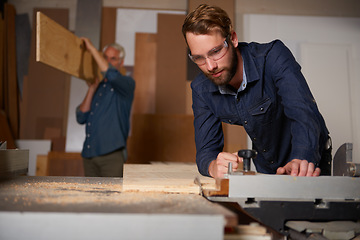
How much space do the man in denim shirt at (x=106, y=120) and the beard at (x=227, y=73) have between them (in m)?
1.51

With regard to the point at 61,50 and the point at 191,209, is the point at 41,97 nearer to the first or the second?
the point at 61,50

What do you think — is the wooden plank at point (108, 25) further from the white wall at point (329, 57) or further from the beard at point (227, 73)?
the beard at point (227, 73)

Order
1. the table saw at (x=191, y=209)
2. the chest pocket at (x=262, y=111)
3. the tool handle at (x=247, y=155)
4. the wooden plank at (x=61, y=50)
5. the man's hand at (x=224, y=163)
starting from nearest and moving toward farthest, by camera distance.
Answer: the table saw at (x=191, y=209)
the tool handle at (x=247, y=155)
the man's hand at (x=224, y=163)
the chest pocket at (x=262, y=111)
the wooden plank at (x=61, y=50)

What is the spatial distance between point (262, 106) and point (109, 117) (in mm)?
1803

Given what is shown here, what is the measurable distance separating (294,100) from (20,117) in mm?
3713

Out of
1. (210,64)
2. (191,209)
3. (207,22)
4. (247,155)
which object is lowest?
(191,209)

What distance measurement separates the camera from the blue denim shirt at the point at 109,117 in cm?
303

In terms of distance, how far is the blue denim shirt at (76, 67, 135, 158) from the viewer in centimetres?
303

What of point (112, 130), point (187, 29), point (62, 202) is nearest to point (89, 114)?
point (112, 130)

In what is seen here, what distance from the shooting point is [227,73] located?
5.27 ft

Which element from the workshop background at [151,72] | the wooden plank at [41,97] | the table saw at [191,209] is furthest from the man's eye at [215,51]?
the wooden plank at [41,97]

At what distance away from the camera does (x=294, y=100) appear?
143 cm

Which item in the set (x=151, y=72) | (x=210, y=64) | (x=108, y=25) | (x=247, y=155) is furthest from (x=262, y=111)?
(x=108, y=25)

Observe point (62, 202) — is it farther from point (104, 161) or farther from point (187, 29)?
point (104, 161)
